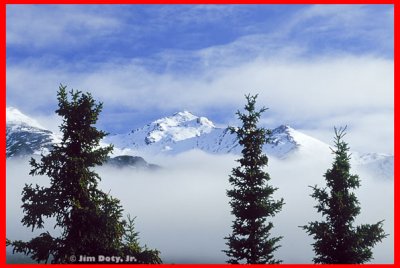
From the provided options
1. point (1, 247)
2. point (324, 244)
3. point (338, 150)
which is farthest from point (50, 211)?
point (338, 150)

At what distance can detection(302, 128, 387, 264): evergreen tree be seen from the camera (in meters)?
28.0

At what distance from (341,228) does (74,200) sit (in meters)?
15.1

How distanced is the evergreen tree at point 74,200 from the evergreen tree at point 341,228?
11.9 m

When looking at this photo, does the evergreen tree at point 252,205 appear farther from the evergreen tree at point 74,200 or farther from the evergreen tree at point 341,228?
the evergreen tree at point 74,200

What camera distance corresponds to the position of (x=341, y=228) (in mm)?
28562

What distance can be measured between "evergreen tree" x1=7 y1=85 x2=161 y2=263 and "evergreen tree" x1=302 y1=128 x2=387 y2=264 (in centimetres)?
1186

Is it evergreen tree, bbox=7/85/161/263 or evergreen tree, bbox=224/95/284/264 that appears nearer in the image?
evergreen tree, bbox=7/85/161/263

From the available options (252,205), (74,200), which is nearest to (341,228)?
(252,205)

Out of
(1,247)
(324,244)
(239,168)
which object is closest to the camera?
(1,247)

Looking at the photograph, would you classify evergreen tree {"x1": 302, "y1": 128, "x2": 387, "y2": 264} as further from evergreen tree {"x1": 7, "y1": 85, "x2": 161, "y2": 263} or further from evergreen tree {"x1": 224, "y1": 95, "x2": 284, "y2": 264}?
evergreen tree {"x1": 7, "y1": 85, "x2": 161, "y2": 263}

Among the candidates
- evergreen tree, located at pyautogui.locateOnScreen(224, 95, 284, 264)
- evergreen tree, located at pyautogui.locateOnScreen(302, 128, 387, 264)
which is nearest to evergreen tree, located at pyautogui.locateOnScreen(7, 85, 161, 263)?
evergreen tree, located at pyautogui.locateOnScreen(224, 95, 284, 264)

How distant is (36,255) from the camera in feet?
75.6

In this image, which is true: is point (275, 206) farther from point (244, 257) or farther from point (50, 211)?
point (50, 211)

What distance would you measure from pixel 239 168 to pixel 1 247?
1533 cm
